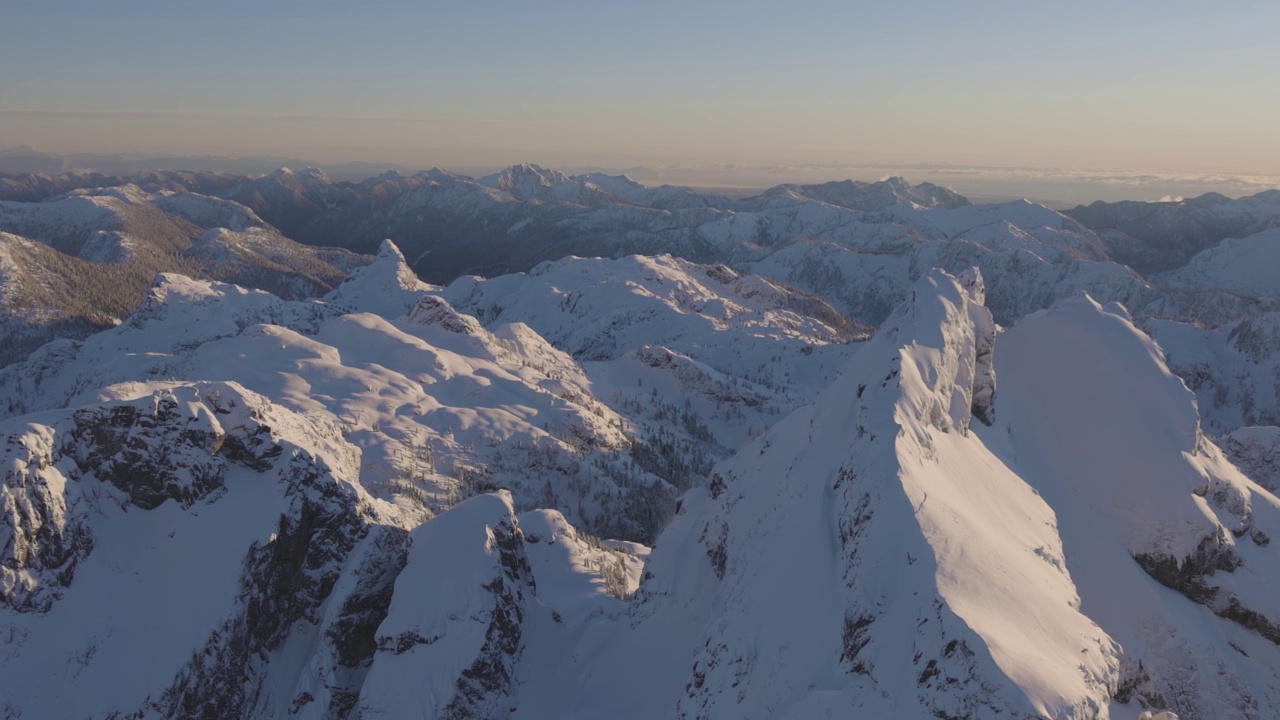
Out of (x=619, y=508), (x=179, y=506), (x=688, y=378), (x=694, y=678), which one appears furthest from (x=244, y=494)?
(x=688, y=378)

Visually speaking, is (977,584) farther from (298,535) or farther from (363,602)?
(298,535)

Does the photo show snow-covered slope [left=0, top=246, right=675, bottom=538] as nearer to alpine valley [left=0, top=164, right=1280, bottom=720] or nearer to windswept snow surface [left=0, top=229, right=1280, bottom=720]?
windswept snow surface [left=0, top=229, right=1280, bottom=720]

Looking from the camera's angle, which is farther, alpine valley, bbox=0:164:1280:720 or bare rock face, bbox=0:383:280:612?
bare rock face, bbox=0:383:280:612

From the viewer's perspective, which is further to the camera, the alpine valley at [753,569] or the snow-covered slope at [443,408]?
the snow-covered slope at [443,408]

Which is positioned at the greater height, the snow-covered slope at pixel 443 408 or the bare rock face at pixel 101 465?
the bare rock face at pixel 101 465

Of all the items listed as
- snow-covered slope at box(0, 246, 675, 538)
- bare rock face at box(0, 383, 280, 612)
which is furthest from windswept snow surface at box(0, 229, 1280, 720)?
snow-covered slope at box(0, 246, 675, 538)

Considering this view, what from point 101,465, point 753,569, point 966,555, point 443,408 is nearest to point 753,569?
point 753,569

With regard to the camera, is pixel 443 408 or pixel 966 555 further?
pixel 443 408

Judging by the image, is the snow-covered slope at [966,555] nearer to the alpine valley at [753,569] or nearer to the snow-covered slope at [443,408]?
the alpine valley at [753,569]

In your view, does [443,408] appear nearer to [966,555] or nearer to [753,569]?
[753,569]

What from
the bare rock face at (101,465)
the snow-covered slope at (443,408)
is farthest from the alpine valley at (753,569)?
the snow-covered slope at (443,408)

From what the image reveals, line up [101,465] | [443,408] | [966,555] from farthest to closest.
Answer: [443,408]
[101,465]
[966,555]

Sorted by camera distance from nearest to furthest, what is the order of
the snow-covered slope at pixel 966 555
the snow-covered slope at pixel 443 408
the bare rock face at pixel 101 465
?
the snow-covered slope at pixel 966 555 < the bare rock face at pixel 101 465 < the snow-covered slope at pixel 443 408
